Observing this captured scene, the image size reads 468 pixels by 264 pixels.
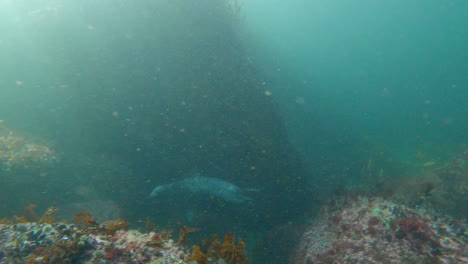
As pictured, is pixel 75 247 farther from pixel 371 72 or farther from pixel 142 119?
pixel 371 72

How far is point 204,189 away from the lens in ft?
25.8

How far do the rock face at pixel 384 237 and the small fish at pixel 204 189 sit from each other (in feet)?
8.79

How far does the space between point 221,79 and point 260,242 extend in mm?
5719

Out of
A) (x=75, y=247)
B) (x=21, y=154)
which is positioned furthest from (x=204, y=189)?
(x=21, y=154)

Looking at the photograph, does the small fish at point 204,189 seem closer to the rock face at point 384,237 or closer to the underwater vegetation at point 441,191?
the rock face at point 384,237

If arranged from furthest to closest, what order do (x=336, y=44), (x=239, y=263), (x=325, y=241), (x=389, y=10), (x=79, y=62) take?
(x=336, y=44) → (x=389, y=10) → (x=79, y=62) → (x=325, y=241) → (x=239, y=263)

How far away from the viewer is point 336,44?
110 meters

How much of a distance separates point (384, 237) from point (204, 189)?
5.04m

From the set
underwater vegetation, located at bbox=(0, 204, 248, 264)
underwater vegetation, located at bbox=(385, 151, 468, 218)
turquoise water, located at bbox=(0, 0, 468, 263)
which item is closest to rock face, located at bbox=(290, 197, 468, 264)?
underwater vegetation, located at bbox=(385, 151, 468, 218)

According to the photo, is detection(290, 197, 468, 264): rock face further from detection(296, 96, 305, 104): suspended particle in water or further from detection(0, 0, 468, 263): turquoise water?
detection(296, 96, 305, 104): suspended particle in water

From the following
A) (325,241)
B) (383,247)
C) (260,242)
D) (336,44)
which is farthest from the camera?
(336,44)

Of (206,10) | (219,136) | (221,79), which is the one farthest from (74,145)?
(206,10)

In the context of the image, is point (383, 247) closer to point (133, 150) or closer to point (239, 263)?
point (239, 263)

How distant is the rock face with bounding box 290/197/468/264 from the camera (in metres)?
3.96
